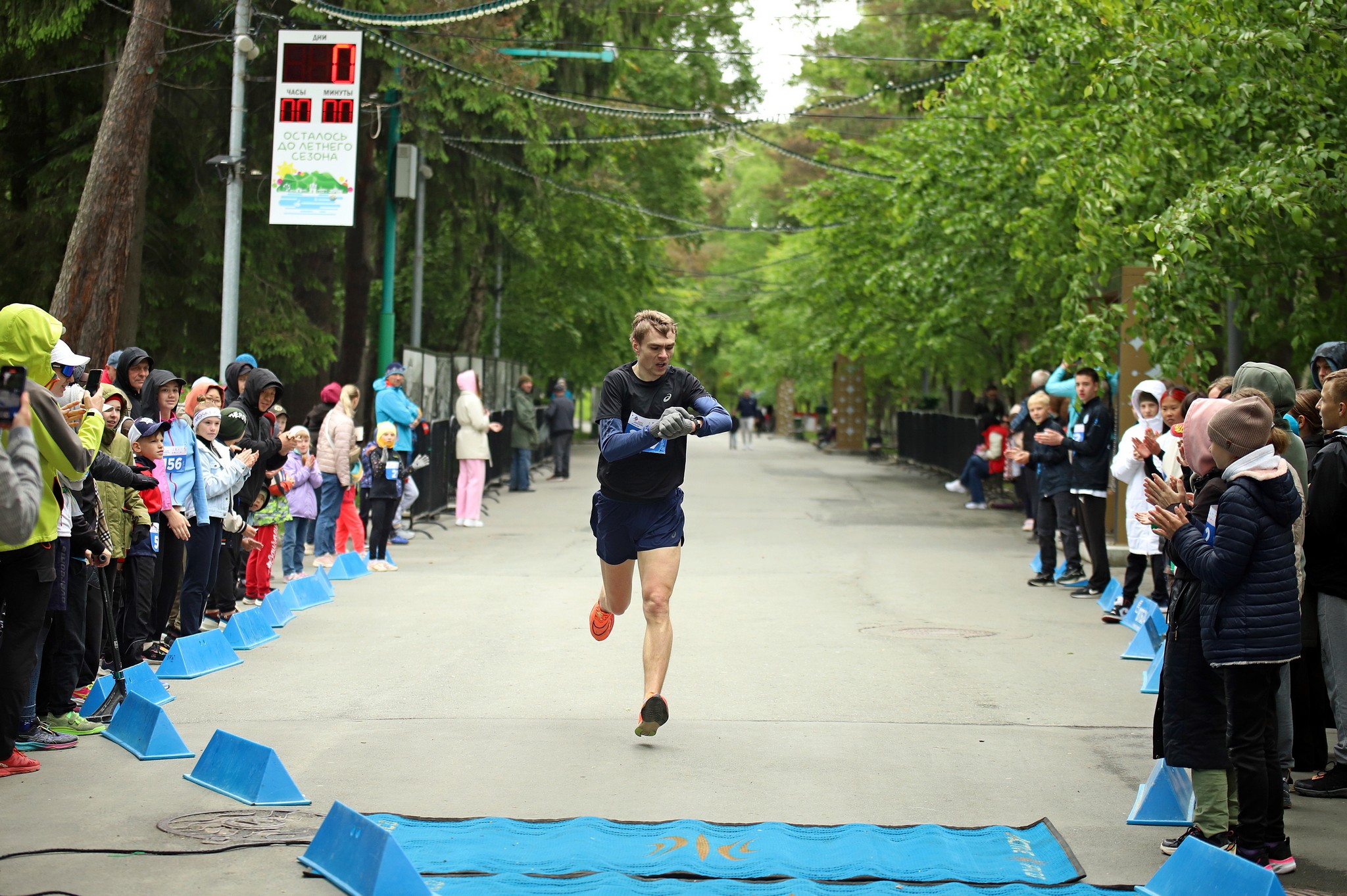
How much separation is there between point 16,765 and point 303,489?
7.51 m

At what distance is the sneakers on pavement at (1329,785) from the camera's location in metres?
6.33

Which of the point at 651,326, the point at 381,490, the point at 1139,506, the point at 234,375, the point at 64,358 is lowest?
the point at 381,490

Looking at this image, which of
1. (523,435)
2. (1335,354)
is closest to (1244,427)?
(1335,354)

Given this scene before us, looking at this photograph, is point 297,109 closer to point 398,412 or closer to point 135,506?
point 398,412

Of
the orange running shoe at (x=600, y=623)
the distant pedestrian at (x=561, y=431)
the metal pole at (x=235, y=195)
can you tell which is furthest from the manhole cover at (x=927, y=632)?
the distant pedestrian at (x=561, y=431)


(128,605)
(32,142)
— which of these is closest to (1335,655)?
(128,605)

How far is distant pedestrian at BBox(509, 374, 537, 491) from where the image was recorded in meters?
25.6

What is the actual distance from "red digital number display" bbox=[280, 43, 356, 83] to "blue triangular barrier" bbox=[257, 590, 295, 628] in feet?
24.6

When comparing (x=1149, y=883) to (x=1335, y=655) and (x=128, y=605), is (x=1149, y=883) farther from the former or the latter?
(x=128, y=605)

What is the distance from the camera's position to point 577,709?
311 inches

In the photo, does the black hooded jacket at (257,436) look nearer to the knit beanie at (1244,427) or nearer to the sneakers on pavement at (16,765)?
the sneakers on pavement at (16,765)

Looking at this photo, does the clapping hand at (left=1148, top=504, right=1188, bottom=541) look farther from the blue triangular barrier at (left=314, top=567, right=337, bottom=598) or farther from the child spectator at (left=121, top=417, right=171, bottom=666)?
the blue triangular barrier at (left=314, top=567, right=337, bottom=598)

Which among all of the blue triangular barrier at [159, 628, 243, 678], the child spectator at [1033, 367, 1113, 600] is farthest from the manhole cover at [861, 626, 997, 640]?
the blue triangular barrier at [159, 628, 243, 678]

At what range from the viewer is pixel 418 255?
2602 cm
